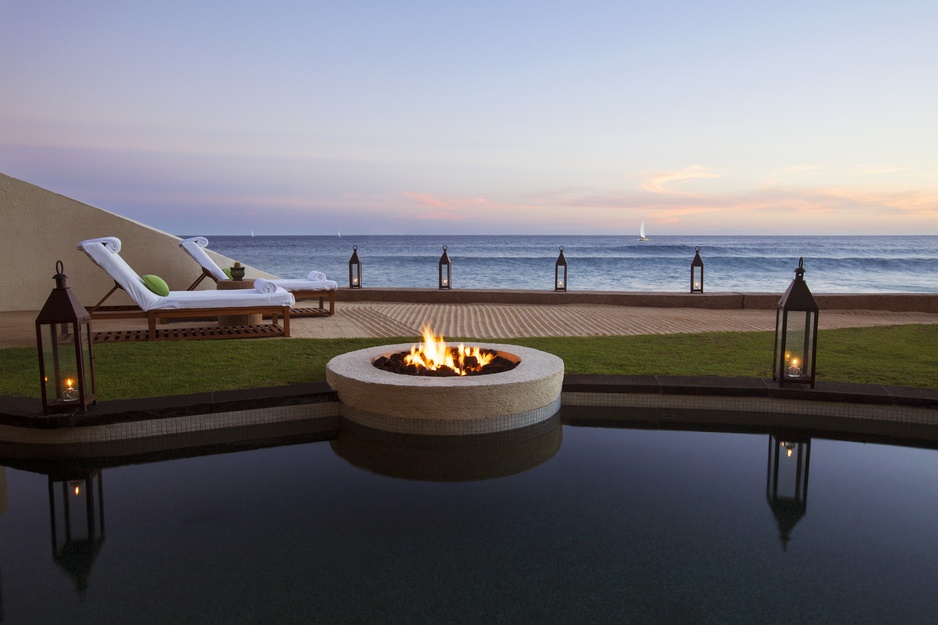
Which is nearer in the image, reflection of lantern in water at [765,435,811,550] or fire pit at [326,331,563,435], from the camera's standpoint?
reflection of lantern in water at [765,435,811,550]

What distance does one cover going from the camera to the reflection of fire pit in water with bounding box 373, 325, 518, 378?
4398 mm

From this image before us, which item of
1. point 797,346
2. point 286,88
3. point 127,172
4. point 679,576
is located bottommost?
point 679,576

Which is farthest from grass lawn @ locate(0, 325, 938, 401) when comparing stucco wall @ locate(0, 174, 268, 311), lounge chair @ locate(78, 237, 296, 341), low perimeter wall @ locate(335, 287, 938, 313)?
stucco wall @ locate(0, 174, 268, 311)

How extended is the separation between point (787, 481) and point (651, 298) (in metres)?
7.60

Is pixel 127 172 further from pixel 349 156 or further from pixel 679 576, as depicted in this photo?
pixel 679 576

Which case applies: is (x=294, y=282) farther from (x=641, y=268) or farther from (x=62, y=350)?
(x=641, y=268)

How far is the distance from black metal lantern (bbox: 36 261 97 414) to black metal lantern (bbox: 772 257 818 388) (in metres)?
4.92

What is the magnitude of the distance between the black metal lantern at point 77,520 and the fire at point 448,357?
218 centimetres

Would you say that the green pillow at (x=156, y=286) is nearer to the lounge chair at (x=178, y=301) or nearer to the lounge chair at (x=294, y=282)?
the lounge chair at (x=178, y=301)

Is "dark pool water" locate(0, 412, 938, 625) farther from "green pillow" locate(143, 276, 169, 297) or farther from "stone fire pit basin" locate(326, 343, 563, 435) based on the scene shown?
"green pillow" locate(143, 276, 169, 297)

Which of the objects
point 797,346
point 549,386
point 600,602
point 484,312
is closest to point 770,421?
point 797,346

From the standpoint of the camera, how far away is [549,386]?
435cm

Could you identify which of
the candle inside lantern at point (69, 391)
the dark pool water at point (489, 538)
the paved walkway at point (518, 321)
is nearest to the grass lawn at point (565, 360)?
the candle inside lantern at point (69, 391)

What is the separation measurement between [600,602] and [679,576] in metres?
0.42
